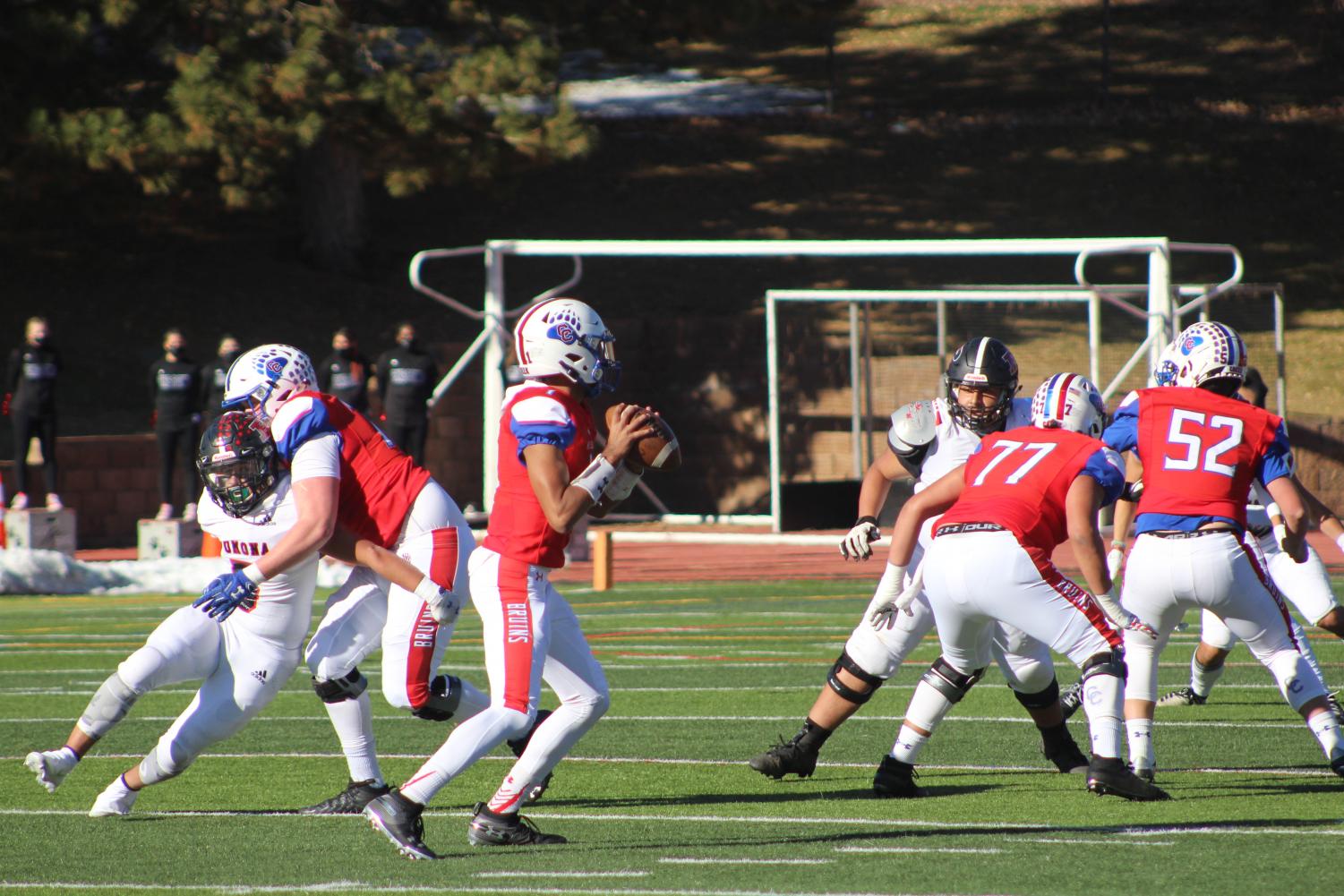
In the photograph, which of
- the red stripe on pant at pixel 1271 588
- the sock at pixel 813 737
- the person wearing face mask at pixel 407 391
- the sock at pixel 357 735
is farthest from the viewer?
the person wearing face mask at pixel 407 391

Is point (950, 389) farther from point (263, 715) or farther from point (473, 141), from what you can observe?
point (473, 141)

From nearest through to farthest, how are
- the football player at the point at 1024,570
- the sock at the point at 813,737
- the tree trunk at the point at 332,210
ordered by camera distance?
1. the football player at the point at 1024,570
2. the sock at the point at 813,737
3. the tree trunk at the point at 332,210

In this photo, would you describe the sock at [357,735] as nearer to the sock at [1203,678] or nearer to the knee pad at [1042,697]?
the knee pad at [1042,697]

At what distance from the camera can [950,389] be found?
7598 millimetres

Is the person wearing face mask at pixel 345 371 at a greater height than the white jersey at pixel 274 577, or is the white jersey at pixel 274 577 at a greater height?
the person wearing face mask at pixel 345 371

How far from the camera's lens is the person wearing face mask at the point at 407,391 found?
2103cm

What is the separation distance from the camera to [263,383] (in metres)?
7.04

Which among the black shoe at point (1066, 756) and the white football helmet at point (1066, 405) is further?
the black shoe at point (1066, 756)

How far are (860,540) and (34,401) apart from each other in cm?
1427

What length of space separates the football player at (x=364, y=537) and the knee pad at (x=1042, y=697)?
2.10 m

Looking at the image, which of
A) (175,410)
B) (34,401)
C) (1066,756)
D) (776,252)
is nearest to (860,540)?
(1066,756)

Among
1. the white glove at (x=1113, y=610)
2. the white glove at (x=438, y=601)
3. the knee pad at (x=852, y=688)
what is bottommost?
the knee pad at (x=852, y=688)

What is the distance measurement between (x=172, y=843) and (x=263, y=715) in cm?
359

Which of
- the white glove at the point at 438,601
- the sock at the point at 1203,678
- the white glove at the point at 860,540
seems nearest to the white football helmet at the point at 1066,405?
the white glove at the point at 860,540
